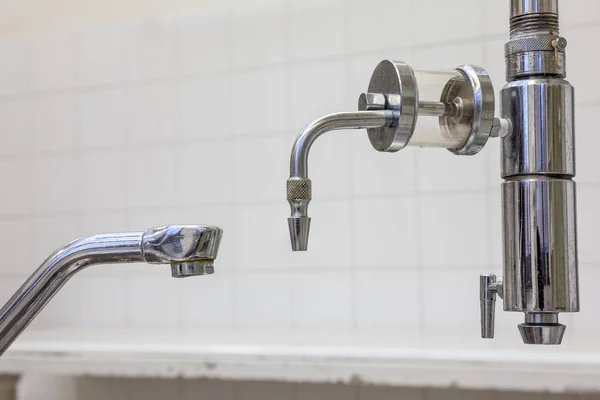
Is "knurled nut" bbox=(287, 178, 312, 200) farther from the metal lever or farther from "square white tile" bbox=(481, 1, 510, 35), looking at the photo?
"square white tile" bbox=(481, 1, 510, 35)

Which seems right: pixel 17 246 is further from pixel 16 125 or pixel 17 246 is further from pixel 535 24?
pixel 535 24

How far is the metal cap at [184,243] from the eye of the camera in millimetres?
428

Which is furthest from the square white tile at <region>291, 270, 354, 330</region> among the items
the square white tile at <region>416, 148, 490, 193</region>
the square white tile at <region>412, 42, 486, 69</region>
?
the square white tile at <region>412, 42, 486, 69</region>

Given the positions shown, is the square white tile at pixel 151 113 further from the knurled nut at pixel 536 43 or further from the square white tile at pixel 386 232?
the knurled nut at pixel 536 43

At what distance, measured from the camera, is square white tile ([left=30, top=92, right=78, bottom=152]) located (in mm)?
2084

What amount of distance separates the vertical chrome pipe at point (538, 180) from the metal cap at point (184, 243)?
151mm

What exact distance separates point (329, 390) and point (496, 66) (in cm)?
76

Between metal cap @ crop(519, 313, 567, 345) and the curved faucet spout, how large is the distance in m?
0.12

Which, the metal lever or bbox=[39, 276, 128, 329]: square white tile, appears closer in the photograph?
the metal lever

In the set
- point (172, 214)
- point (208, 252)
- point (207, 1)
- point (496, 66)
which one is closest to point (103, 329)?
point (172, 214)

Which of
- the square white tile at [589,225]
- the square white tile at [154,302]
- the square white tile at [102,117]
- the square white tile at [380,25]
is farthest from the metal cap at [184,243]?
the square white tile at [102,117]

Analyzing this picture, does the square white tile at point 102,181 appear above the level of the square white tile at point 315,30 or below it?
below

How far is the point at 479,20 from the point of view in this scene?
1.70m

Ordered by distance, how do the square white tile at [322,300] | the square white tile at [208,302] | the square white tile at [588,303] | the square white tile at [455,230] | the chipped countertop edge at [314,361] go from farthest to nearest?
the square white tile at [208,302] → the square white tile at [322,300] → the square white tile at [455,230] → the square white tile at [588,303] → the chipped countertop edge at [314,361]
